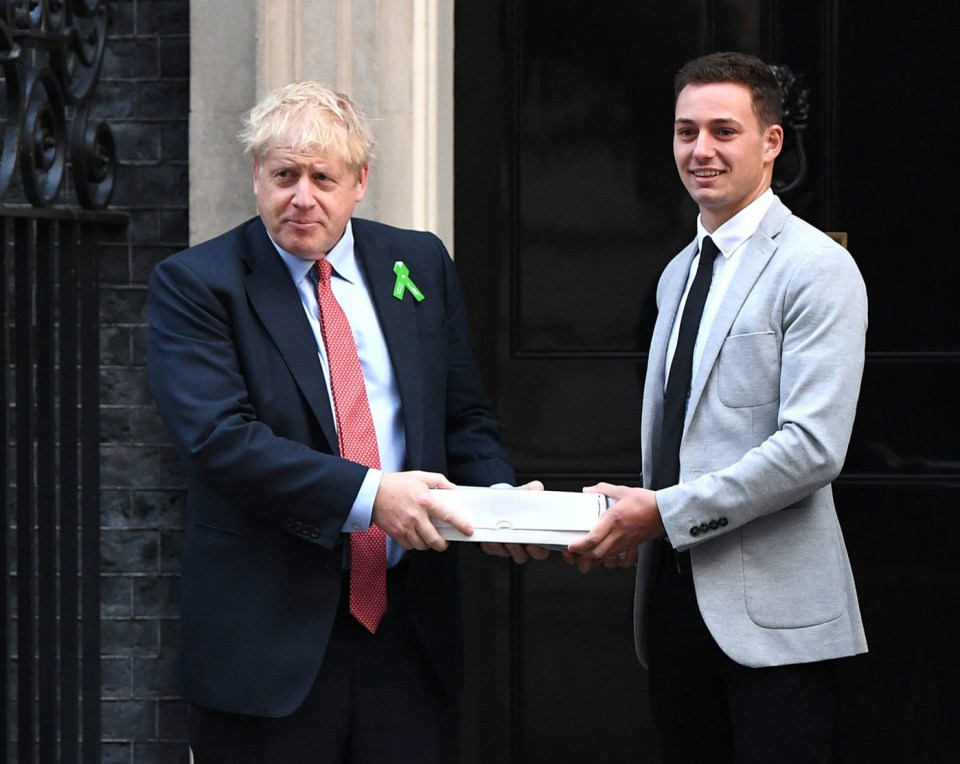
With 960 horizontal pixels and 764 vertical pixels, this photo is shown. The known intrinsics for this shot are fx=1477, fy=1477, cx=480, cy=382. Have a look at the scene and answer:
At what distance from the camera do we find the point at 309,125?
2.84 meters

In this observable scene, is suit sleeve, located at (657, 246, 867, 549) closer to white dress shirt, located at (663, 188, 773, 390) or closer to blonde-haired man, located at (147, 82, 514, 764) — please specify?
white dress shirt, located at (663, 188, 773, 390)

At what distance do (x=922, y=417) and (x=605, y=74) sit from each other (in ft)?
4.36

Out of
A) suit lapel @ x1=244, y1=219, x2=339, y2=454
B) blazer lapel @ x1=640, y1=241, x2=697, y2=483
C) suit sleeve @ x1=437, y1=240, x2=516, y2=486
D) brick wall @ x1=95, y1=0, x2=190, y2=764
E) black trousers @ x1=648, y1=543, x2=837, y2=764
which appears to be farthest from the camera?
brick wall @ x1=95, y1=0, x2=190, y2=764

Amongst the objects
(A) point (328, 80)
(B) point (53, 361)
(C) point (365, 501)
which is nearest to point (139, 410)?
(B) point (53, 361)

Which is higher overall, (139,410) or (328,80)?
(328,80)

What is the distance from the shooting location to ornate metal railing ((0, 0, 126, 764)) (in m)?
3.34

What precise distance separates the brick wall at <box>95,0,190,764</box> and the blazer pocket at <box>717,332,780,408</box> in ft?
6.14

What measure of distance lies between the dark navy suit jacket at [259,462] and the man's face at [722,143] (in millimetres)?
647

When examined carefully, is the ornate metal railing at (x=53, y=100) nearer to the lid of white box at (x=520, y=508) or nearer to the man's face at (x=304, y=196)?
the man's face at (x=304, y=196)

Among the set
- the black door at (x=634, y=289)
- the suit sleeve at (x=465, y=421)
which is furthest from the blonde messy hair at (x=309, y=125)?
the black door at (x=634, y=289)

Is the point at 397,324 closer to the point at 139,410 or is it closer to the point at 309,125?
the point at 309,125

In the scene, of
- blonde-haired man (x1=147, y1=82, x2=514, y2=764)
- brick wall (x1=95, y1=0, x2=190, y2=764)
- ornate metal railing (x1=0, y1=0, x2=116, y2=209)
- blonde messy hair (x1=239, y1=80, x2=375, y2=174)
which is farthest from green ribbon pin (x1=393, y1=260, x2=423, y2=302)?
brick wall (x1=95, y1=0, x2=190, y2=764)

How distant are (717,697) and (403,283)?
Answer: 1055 millimetres

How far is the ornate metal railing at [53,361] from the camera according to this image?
3.34 meters
